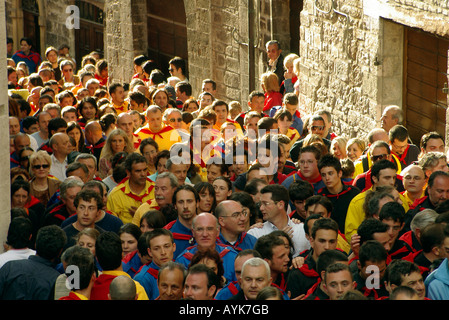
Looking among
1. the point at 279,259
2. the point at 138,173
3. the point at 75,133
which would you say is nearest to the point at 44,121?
the point at 75,133

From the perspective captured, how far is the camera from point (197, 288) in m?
6.20

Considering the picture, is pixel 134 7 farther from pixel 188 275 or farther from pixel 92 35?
pixel 188 275

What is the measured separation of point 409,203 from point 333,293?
2.72 meters

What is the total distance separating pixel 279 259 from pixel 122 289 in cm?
149

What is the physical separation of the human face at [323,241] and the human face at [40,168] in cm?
375

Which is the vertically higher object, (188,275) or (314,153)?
(314,153)

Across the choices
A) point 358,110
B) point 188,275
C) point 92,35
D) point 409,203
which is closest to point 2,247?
point 188,275

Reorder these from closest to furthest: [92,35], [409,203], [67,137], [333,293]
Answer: [333,293]
[409,203]
[67,137]
[92,35]

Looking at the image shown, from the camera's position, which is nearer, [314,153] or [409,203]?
[409,203]

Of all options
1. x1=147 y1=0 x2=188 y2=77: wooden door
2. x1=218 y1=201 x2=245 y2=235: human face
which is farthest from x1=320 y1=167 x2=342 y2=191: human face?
x1=147 y1=0 x2=188 y2=77: wooden door

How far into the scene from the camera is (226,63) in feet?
57.6

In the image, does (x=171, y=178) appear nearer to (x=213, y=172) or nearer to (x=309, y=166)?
(x=213, y=172)

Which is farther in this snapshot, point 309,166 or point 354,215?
point 309,166

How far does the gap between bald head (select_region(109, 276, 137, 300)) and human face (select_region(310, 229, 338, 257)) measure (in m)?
1.71
